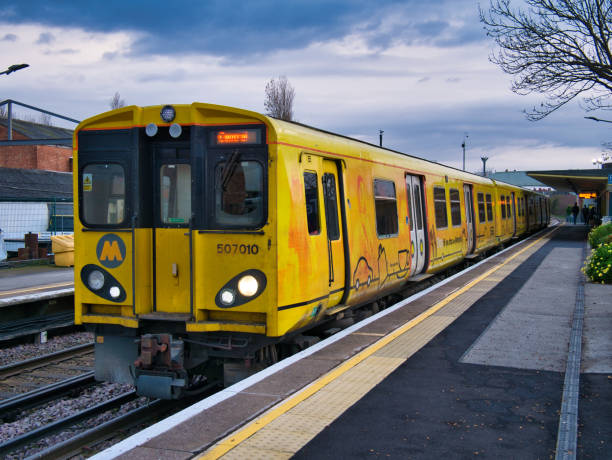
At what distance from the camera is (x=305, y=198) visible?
670cm

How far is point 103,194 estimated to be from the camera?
22.4ft

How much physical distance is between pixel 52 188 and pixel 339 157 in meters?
29.6

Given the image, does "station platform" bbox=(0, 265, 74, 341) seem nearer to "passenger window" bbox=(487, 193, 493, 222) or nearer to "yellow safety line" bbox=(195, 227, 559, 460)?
"yellow safety line" bbox=(195, 227, 559, 460)

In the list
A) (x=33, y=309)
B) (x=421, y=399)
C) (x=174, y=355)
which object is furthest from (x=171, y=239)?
(x=33, y=309)

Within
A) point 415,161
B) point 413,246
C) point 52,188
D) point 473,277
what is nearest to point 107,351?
point 413,246

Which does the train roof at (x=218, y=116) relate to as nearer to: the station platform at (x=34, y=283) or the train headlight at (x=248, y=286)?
the train headlight at (x=248, y=286)

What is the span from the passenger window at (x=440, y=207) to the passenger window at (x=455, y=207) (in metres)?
0.80

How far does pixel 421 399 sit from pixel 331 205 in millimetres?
2839

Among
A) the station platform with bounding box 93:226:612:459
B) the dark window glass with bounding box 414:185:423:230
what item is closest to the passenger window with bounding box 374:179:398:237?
the station platform with bounding box 93:226:612:459

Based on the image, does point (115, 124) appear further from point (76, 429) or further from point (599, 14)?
point (599, 14)

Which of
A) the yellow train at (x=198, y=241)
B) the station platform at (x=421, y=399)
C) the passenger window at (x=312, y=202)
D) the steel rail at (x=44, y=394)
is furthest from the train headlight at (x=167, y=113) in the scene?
the steel rail at (x=44, y=394)

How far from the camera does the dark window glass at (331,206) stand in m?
7.34

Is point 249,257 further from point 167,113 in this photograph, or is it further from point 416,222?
point 416,222

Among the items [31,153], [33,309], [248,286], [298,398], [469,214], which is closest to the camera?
[298,398]
